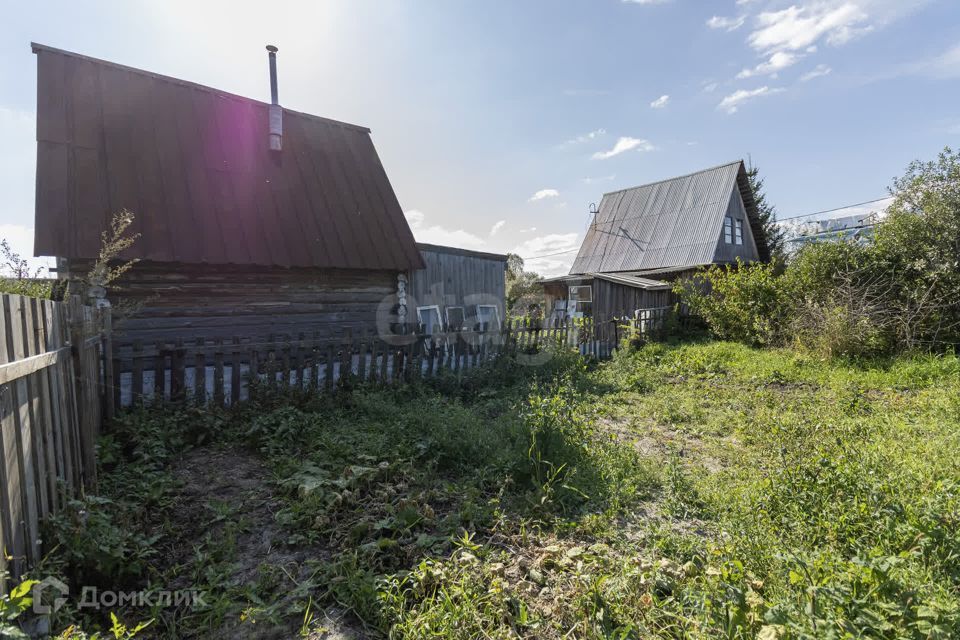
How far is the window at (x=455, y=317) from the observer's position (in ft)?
40.4

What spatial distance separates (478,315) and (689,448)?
8.46 meters

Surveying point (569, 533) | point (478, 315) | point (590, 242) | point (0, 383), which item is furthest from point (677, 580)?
point (590, 242)

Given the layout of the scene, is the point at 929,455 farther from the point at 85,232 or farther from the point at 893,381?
the point at 85,232

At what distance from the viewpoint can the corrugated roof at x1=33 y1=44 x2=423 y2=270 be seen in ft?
24.1

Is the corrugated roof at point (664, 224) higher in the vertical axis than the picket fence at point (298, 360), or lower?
higher

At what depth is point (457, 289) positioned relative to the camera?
12.4 metres

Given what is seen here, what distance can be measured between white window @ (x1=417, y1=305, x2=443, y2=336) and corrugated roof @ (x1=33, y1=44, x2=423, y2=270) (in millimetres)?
1596

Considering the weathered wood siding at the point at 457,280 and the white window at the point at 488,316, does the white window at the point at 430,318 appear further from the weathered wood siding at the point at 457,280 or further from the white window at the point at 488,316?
the white window at the point at 488,316

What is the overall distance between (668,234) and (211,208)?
20.2 metres

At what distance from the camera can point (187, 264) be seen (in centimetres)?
796

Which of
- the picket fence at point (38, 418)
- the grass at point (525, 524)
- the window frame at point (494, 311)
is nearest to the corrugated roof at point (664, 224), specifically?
the window frame at point (494, 311)

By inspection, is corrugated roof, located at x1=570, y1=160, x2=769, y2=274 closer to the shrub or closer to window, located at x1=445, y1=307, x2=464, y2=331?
the shrub

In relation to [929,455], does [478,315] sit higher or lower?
higher

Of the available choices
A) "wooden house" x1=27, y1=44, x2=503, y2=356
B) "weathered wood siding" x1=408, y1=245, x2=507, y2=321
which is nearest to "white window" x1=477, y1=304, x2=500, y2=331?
"weathered wood siding" x1=408, y1=245, x2=507, y2=321
